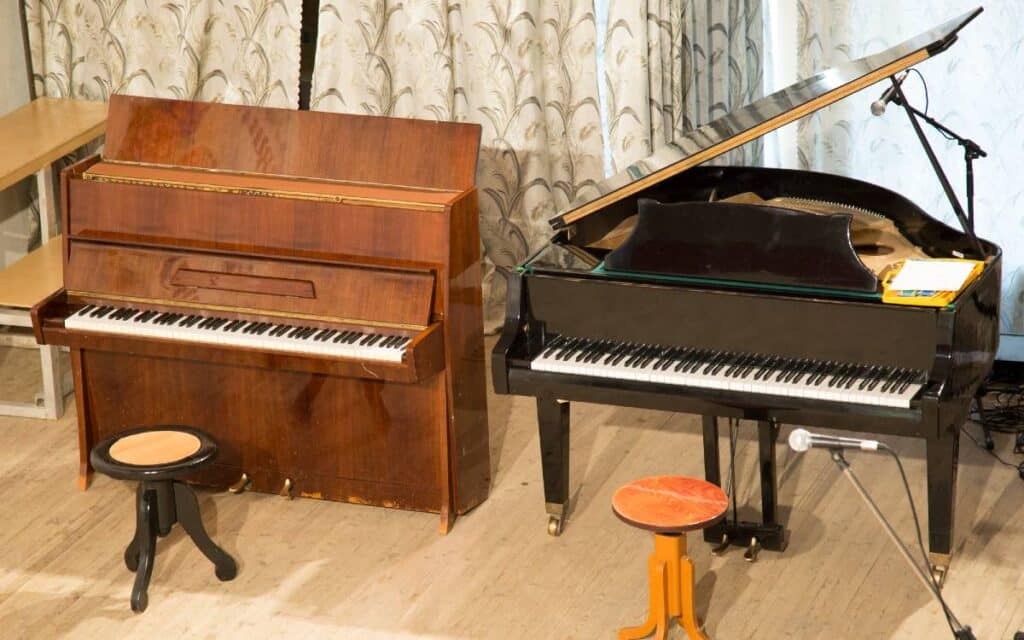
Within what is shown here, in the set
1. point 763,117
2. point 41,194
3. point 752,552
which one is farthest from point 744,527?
point 41,194

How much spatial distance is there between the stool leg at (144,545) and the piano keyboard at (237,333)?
0.54 metres

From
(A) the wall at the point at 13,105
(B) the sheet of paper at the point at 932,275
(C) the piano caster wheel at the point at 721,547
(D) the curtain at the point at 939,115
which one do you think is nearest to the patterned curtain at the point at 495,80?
(D) the curtain at the point at 939,115

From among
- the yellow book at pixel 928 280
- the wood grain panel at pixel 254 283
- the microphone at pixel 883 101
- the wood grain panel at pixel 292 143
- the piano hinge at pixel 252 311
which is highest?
the microphone at pixel 883 101

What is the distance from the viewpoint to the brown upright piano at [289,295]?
4.29 m

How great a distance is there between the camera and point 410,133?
4367 mm

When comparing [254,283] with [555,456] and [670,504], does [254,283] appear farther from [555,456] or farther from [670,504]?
[670,504]

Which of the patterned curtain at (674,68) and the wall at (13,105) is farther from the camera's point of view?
the wall at (13,105)

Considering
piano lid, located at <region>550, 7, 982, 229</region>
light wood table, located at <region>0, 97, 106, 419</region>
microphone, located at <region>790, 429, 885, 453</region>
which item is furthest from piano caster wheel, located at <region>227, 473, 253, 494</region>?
microphone, located at <region>790, 429, 885, 453</region>

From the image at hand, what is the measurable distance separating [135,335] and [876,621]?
90.6 inches

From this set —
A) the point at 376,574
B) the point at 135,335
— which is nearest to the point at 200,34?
the point at 135,335

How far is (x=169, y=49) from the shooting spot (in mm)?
6145

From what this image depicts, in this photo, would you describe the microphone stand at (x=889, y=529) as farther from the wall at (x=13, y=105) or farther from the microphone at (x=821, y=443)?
the wall at (x=13, y=105)

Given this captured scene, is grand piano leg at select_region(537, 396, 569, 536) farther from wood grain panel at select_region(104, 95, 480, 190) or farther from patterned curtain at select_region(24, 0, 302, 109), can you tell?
patterned curtain at select_region(24, 0, 302, 109)

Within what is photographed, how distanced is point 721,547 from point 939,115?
6.93 ft
